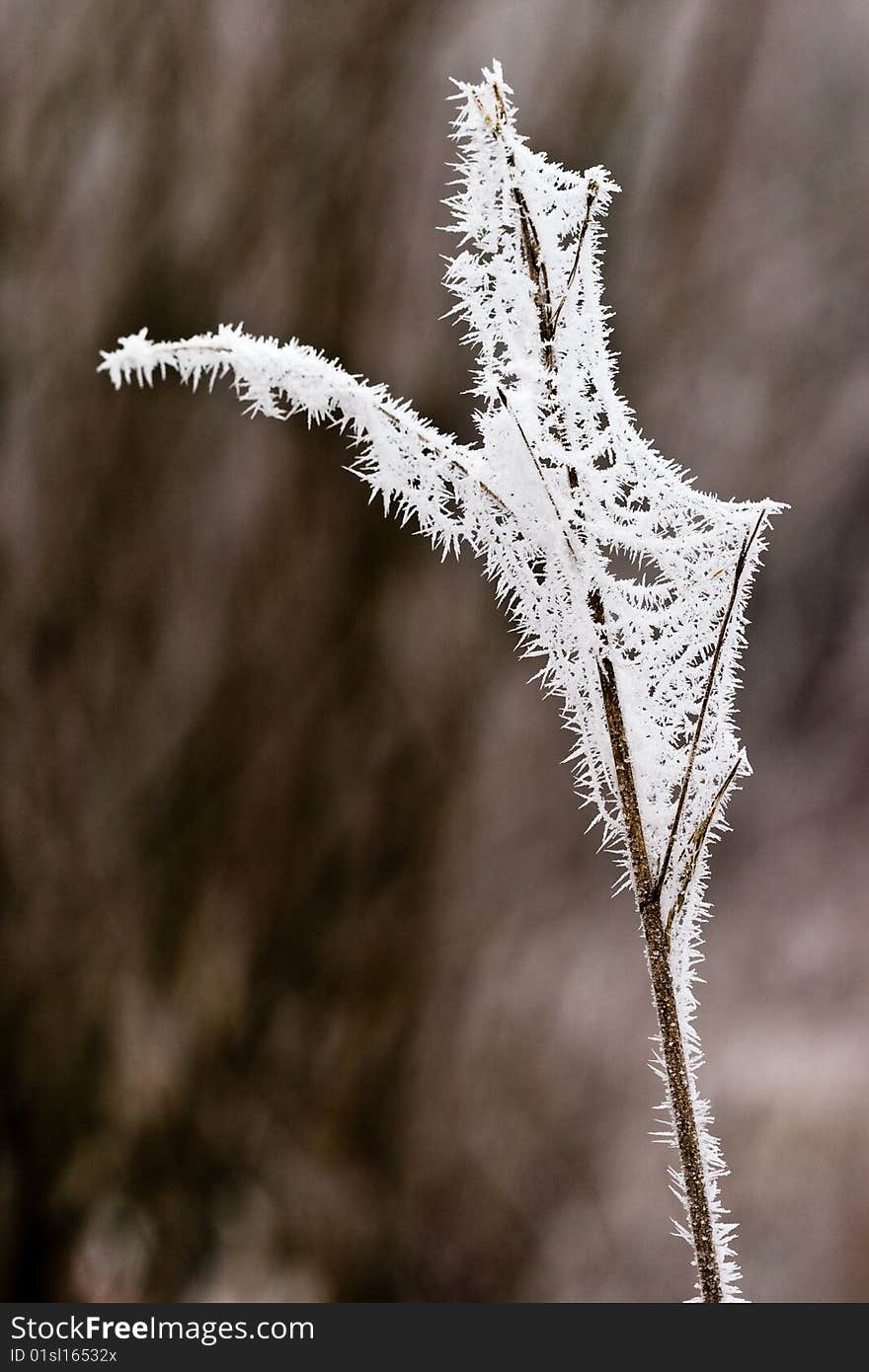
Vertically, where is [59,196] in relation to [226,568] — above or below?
above

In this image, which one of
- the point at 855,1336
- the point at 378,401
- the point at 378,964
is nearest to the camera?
the point at 378,401

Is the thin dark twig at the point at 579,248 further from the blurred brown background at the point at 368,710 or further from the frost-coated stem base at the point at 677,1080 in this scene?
the blurred brown background at the point at 368,710

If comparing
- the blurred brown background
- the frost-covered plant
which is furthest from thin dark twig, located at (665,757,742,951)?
the blurred brown background

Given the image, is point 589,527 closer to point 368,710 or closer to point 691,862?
point 691,862

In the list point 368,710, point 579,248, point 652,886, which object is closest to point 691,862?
point 652,886

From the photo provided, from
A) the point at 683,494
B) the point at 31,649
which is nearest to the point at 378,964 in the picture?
the point at 31,649

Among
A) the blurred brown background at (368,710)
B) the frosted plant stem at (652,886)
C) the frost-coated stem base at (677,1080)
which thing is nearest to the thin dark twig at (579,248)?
the frosted plant stem at (652,886)

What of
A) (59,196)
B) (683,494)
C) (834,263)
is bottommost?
(683,494)

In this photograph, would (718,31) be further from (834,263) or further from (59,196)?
(59,196)
